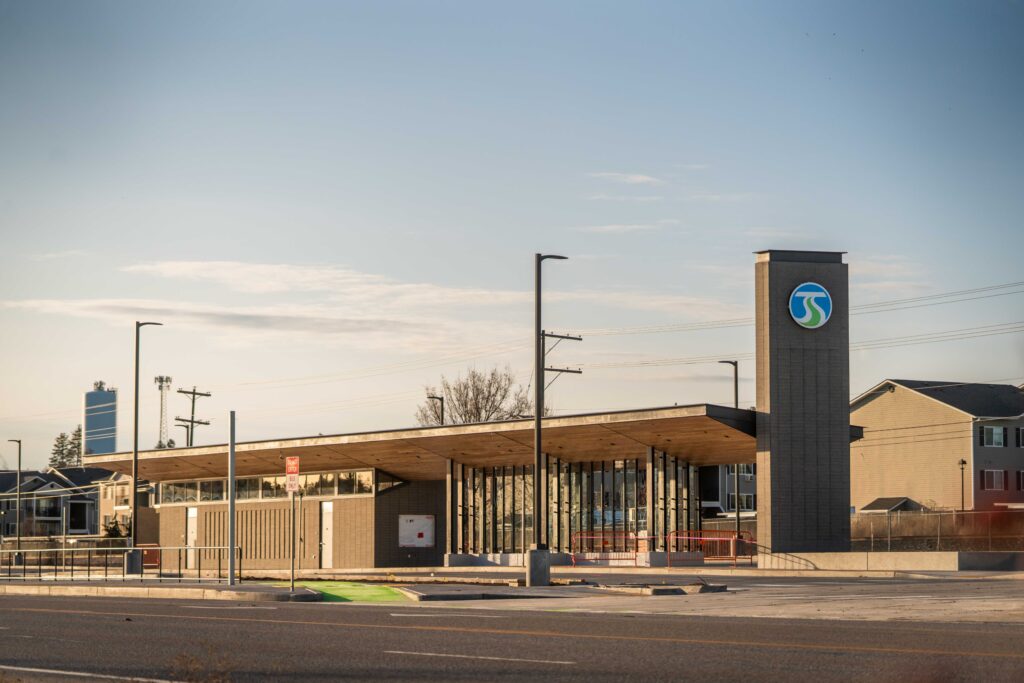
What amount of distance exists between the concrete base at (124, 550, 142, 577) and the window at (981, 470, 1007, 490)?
57691mm

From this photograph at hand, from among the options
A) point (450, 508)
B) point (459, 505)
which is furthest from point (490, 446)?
point (450, 508)

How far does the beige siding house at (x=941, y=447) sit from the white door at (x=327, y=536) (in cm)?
4158

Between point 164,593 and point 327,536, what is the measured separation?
82.1ft

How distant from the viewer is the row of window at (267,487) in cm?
5700

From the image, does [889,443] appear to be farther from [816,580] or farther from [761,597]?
[761,597]

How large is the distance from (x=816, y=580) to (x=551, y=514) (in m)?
23.4

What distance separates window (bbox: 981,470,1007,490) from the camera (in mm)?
84375

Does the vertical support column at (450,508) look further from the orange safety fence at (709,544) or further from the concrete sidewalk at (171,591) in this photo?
the concrete sidewalk at (171,591)

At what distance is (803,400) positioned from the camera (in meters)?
43.3

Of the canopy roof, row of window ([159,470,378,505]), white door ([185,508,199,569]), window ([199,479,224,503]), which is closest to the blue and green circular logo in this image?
the canopy roof

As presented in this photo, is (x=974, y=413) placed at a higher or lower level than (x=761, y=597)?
higher

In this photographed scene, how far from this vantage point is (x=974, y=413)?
85688mm

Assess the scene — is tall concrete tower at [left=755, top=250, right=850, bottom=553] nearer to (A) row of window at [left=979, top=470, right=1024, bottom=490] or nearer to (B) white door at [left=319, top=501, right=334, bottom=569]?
(B) white door at [left=319, top=501, right=334, bottom=569]

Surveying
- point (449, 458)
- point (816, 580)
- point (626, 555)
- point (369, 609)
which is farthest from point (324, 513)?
point (369, 609)
